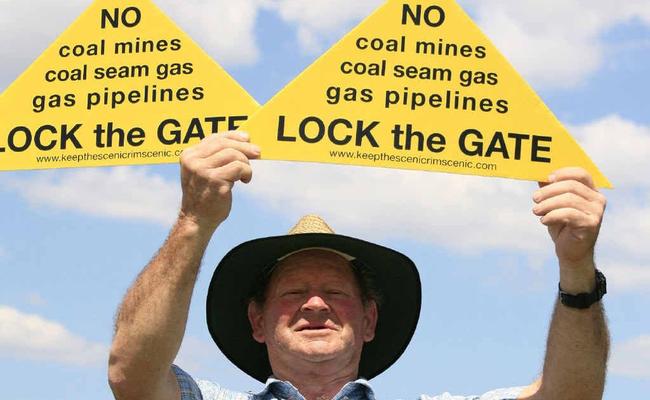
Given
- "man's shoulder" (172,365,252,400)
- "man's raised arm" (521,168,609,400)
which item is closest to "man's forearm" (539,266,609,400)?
"man's raised arm" (521,168,609,400)

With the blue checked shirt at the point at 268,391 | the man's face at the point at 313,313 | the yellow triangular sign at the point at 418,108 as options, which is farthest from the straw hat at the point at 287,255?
the yellow triangular sign at the point at 418,108

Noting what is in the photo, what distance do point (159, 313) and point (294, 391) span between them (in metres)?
1.06

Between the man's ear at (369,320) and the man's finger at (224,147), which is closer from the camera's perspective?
the man's finger at (224,147)

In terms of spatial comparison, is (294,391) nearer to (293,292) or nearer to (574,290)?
(293,292)

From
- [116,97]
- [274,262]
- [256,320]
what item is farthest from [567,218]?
[116,97]

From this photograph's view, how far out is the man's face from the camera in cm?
689

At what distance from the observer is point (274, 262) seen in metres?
7.45

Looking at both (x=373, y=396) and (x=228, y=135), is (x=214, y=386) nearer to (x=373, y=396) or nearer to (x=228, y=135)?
(x=373, y=396)

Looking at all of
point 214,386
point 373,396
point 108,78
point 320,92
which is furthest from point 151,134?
point 373,396

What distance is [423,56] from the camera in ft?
21.4

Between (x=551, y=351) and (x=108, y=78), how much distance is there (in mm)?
2941

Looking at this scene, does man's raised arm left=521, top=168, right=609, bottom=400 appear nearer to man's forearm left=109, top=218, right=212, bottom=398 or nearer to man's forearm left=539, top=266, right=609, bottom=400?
man's forearm left=539, top=266, right=609, bottom=400

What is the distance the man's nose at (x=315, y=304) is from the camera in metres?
6.98

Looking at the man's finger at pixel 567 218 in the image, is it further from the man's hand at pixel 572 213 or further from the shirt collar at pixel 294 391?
the shirt collar at pixel 294 391
